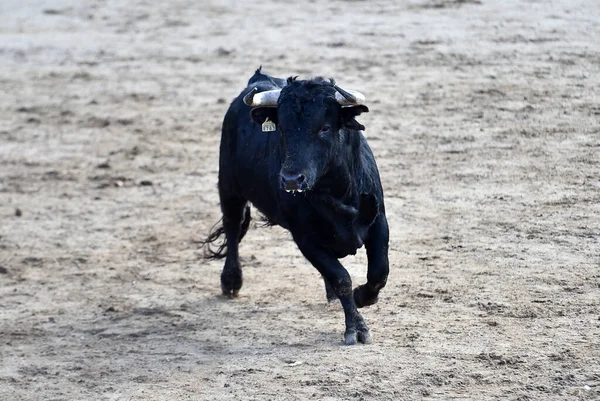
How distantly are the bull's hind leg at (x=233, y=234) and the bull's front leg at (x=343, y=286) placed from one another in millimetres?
1448

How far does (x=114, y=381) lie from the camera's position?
7.21m

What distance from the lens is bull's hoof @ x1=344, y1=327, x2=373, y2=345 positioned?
7.14 metres

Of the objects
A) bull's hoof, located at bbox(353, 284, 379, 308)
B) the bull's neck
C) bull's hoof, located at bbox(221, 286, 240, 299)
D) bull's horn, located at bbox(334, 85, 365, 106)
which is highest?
bull's horn, located at bbox(334, 85, 365, 106)

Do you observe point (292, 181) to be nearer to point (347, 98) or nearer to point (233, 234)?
point (347, 98)

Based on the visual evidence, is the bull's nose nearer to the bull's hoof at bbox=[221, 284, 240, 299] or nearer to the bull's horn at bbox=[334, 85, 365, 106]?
the bull's horn at bbox=[334, 85, 365, 106]

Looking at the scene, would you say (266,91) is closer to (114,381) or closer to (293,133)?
(293,133)

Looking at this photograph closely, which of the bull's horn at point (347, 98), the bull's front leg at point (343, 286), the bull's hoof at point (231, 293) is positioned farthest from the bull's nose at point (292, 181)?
the bull's hoof at point (231, 293)

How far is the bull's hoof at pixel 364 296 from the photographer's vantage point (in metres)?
7.38

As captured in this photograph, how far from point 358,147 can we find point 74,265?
3.43 metres

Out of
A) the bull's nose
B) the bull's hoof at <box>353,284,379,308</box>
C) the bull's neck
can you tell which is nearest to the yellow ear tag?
the bull's neck

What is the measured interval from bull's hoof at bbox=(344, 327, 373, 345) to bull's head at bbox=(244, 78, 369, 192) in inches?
38.8

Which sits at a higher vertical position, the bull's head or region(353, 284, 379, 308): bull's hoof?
the bull's head

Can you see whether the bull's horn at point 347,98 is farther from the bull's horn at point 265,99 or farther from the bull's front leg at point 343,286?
the bull's front leg at point 343,286

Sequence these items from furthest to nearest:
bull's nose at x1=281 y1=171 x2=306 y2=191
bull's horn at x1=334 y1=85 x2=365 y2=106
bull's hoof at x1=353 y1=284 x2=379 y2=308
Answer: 1. bull's hoof at x1=353 y1=284 x2=379 y2=308
2. bull's horn at x1=334 y1=85 x2=365 y2=106
3. bull's nose at x1=281 y1=171 x2=306 y2=191
